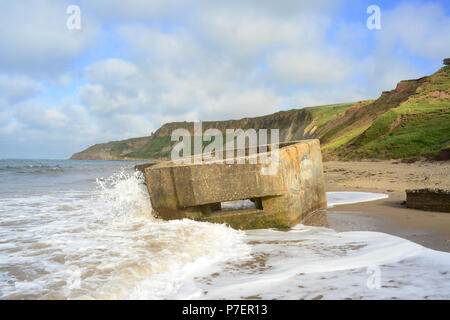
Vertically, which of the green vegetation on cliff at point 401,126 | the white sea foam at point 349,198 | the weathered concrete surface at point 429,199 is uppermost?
the green vegetation on cliff at point 401,126

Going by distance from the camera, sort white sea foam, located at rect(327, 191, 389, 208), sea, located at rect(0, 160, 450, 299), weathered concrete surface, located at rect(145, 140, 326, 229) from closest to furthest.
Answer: sea, located at rect(0, 160, 450, 299) < weathered concrete surface, located at rect(145, 140, 326, 229) < white sea foam, located at rect(327, 191, 389, 208)

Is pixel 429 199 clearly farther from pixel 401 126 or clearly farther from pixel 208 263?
pixel 401 126

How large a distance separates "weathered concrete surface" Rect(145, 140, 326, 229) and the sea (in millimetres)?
188

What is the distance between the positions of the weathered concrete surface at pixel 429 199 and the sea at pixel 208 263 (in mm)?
1852

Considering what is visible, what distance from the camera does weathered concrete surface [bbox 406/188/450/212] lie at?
15.4 feet

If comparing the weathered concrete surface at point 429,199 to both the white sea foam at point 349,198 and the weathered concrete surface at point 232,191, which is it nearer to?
the white sea foam at point 349,198

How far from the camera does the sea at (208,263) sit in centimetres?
208

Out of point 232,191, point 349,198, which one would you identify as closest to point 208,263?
point 232,191

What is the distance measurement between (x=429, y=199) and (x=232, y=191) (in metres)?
3.32

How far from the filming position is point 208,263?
2.77m

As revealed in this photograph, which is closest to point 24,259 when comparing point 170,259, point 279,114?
point 170,259

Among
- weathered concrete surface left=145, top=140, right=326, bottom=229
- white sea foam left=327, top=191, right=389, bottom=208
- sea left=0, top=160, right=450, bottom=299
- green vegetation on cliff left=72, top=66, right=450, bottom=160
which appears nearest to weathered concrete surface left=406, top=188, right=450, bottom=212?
white sea foam left=327, top=191, right=389, bottom=208

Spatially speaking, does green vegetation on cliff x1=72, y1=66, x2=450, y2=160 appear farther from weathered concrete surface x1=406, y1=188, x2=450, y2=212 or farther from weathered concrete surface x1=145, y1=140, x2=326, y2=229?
weathered concrete surface x1=145, y1=140, x2=326, y2=229

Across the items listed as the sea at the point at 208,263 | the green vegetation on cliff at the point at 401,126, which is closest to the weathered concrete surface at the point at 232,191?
the sea at the point at 208,263
